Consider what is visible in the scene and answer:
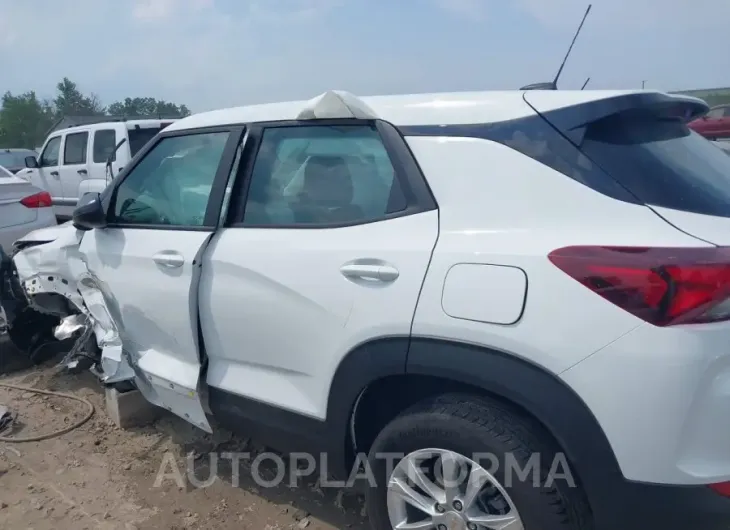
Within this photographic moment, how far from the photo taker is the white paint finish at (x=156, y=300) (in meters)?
2.85

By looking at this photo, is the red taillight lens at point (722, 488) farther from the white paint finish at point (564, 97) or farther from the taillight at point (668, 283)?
the white paint finish at point (564, 97)

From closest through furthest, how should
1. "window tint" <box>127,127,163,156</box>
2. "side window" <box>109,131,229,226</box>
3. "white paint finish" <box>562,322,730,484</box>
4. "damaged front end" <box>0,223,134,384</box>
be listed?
"white paint finish" <box>562,322,730,484</box>, "side window" <box>109,131,229,226</box>, "damaged front end" <box>0,223,134,384</box>, "window tint" <box>127,127,163,156</box>

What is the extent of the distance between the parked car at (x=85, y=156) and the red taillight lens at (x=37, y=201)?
401cm

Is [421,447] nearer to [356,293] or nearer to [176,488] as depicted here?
[356,293]

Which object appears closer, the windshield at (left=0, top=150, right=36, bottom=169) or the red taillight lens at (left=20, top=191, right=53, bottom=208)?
the red taillight lens at (left=20, top=191, right=53, bottom=208)

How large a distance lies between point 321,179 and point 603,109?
108cm

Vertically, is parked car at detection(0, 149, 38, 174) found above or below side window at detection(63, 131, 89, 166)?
below

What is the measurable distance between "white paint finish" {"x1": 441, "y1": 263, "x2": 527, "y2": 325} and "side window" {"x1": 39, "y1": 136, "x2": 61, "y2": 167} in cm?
1168

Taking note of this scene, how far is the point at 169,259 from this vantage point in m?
2.89

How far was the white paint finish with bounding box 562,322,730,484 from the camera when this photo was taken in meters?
1.70

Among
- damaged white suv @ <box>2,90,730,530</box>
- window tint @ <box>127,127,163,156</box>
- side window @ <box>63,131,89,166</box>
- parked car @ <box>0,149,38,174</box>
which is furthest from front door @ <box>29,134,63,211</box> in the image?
damaged white suv @ <box>2,90,730,530</box>

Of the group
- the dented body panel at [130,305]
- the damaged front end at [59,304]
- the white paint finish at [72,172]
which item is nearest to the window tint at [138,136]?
the white paint finish at [72,172]

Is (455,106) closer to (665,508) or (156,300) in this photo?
(665,508)

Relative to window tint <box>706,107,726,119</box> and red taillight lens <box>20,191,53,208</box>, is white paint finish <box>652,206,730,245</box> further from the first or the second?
red taillight lens <box>20,191,53,208</box>
